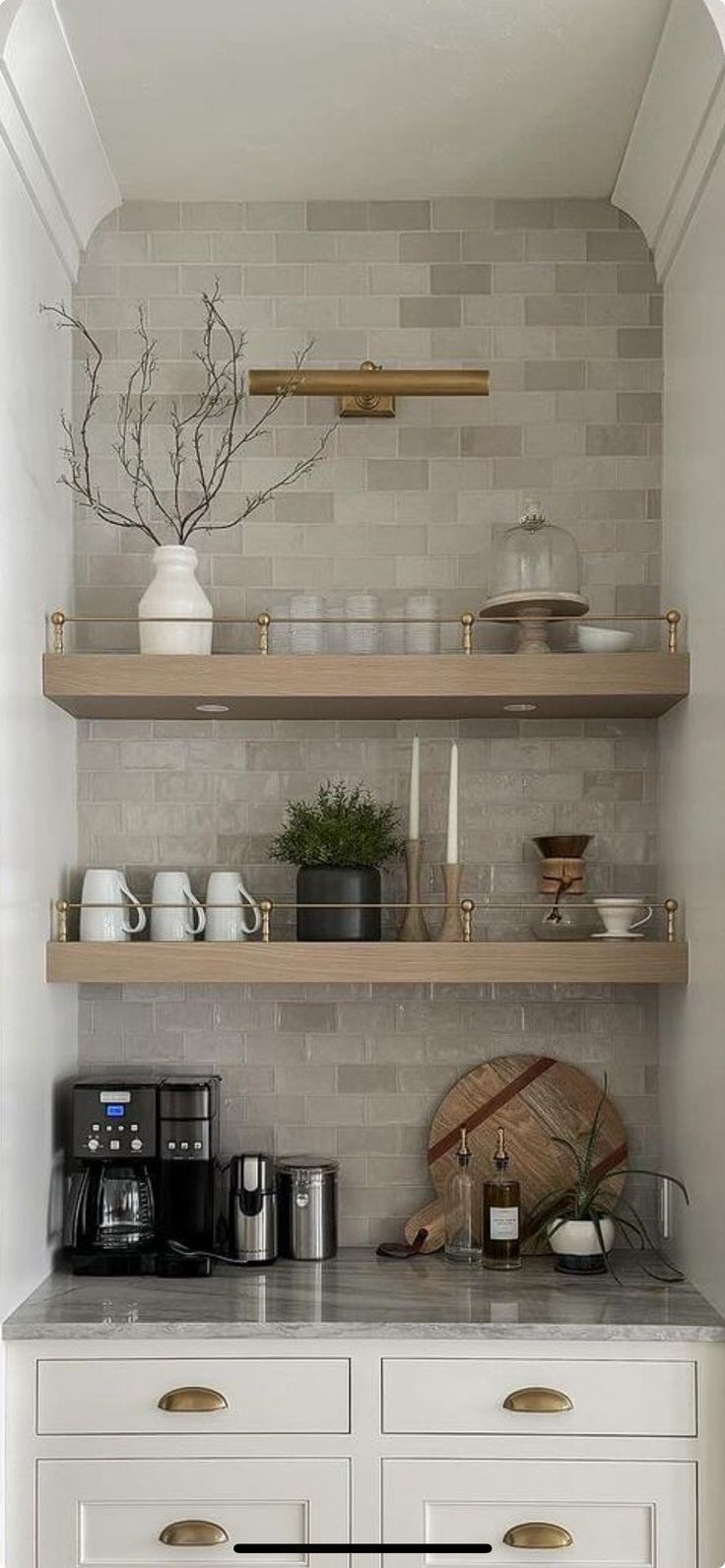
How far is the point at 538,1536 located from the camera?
8.21 ft

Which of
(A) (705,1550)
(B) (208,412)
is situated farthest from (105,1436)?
(B) (208,412)

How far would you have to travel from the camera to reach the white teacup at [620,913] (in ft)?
9.53

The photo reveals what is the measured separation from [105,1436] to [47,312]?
1931mm

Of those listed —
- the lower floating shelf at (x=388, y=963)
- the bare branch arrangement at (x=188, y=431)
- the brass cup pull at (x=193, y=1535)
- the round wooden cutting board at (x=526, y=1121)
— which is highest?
the bare branch arrangement at (x=188, y=431)

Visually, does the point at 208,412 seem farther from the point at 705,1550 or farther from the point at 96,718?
the point at 705,1550

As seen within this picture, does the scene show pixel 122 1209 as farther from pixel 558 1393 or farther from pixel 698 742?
pixel 698 742

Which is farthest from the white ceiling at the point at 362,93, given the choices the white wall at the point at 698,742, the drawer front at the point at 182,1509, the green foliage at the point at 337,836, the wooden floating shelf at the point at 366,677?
the drawer front at the point at 182,1509

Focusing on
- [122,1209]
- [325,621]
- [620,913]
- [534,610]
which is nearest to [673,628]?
[534,610]

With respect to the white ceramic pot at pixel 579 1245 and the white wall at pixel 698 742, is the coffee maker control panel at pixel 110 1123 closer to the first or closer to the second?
the white ceramic pot at pixel 579 1245

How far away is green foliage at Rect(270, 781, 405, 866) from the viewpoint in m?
2.98

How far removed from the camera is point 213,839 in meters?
3.18

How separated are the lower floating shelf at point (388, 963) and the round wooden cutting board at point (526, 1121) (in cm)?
33

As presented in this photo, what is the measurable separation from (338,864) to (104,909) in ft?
1.42

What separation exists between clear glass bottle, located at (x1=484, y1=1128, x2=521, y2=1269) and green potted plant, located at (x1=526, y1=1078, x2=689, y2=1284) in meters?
0.07
